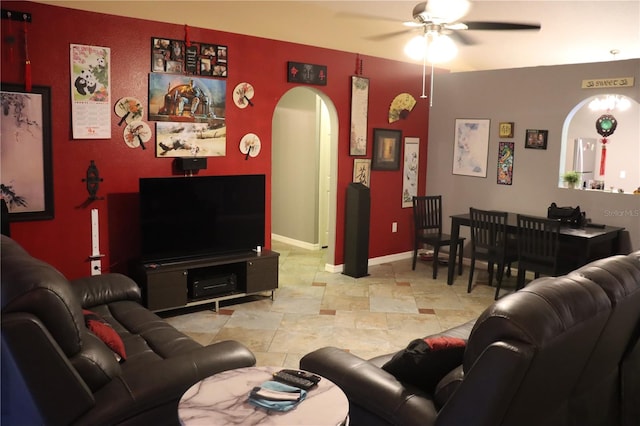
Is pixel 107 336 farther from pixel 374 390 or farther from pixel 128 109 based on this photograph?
pixel 128 109

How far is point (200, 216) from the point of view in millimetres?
4984

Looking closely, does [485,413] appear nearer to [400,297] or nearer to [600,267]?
[600,267]

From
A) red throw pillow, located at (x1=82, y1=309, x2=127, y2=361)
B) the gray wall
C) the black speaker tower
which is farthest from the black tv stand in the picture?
the gray wall

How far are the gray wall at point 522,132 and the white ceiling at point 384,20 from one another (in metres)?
0.36

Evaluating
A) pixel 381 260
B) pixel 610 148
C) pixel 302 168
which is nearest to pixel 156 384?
pixel 381 260

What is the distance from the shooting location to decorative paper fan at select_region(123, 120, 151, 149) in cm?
482

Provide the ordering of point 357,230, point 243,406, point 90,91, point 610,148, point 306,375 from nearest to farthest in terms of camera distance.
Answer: point 243,406 → point 306,375 → point 90,91 → point 357,230 → point 610,148

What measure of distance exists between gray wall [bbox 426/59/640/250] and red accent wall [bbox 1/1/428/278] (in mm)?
1685

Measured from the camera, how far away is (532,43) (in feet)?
20.9

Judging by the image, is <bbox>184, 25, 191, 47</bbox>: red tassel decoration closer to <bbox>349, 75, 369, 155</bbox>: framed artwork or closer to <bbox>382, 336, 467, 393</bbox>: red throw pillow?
<bbox>349, 75, 369, 155</bbox>: framed artwork

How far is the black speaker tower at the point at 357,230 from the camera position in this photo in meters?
6.22

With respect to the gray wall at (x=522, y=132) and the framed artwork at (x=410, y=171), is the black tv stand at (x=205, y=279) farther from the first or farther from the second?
the gray wall at (x=522, y=132)

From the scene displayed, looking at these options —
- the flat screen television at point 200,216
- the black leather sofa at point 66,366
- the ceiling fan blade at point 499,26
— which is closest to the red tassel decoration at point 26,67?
the flat screen television at point 200,216

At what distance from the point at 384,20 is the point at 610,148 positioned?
5904 mm
